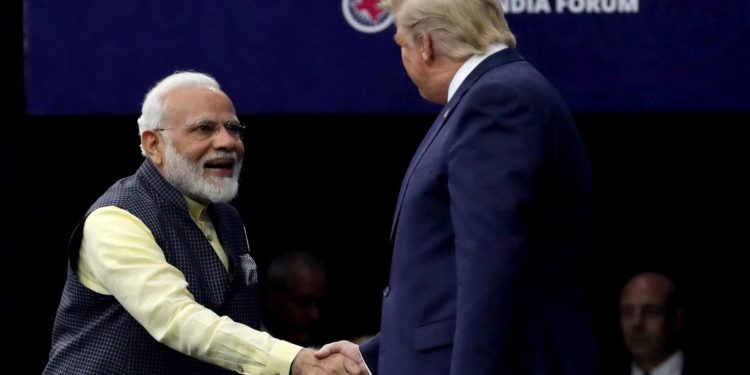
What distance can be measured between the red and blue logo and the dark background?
2.36 ft

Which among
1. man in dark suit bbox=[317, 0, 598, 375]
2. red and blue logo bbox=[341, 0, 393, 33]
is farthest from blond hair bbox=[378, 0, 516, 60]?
red and blue logo bbox=[341, 0, 393, 33]

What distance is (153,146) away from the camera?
4414 millimetres

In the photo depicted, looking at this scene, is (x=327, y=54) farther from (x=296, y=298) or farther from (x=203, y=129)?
Answer: (x=296, y=298)

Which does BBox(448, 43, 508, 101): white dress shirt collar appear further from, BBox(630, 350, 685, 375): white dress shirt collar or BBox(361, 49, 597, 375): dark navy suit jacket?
BBox(630, 350, 685, 375): white dress shirt collar

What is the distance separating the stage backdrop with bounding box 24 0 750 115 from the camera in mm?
5008

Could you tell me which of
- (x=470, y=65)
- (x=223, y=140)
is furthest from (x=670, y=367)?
(x=470, y=65)

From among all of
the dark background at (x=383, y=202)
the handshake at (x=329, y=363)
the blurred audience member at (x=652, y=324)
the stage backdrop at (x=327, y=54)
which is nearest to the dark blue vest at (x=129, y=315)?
the handshake at (x=329, y=363)

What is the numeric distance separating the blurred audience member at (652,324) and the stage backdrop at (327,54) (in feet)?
3.55

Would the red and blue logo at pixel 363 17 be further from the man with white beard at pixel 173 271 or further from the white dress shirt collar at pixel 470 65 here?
the white dress shirt collar at pixel 470 65

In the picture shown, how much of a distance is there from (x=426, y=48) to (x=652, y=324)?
2.65 m

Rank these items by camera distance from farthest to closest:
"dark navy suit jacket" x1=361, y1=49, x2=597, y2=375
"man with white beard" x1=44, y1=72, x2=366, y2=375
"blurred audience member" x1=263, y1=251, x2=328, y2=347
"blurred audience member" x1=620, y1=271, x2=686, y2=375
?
1. "blurred audience member" x1=620, y1=271, x2=686, y2=375
2. "blurred audience member" x1=263, y1=251, x2=328, y2=347
3. "man with white beard" x1=44, y1=72, x2=366, y2=375
4. "dark navy suit jacket" x1=361, y1=49, x2=597, y2=375

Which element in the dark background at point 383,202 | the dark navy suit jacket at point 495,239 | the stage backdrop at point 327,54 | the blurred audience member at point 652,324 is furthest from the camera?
the blurred audience member at point 652,324

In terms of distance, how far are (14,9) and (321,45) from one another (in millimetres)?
1025

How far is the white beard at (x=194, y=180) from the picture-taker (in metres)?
4.33
